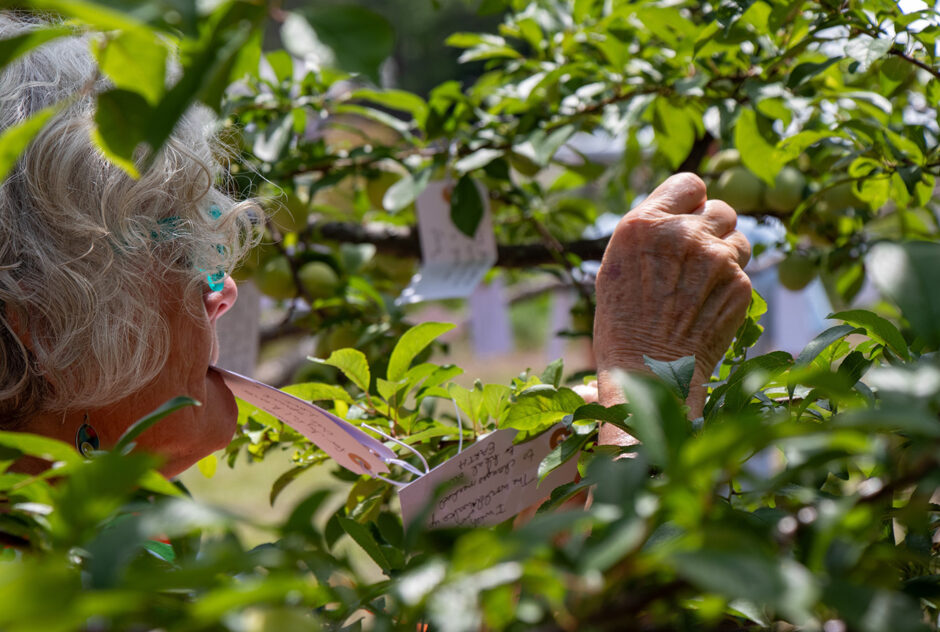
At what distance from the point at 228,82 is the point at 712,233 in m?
0.50

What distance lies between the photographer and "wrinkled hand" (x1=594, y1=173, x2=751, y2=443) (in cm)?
70

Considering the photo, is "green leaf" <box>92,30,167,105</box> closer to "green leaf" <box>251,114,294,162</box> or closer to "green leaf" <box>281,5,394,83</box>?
"green leaf" <box>281,5,394,83</box>

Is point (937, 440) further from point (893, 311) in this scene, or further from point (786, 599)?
point (893, 311)

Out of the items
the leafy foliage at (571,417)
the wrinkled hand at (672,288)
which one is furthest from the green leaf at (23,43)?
the wrinkled hand at (672,288)

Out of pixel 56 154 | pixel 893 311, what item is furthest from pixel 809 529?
pixel 893 311

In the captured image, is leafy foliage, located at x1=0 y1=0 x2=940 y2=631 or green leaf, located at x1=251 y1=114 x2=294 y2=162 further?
green leaf, located at x1=251 y1=114 x2=294 y2=162

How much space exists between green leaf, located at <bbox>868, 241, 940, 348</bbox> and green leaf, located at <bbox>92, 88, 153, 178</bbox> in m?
0.29

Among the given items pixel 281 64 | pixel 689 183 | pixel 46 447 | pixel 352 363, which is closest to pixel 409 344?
pixel 352 363

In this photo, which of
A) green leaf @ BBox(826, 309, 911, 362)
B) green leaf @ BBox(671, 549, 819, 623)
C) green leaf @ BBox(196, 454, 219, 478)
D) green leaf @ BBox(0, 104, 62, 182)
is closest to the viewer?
green leaf @ BBox(671, 549, 819, 623)

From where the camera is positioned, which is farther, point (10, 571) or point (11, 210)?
point (11, 210)

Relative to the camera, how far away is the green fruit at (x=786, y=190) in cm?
116

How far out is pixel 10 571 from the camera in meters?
0.29

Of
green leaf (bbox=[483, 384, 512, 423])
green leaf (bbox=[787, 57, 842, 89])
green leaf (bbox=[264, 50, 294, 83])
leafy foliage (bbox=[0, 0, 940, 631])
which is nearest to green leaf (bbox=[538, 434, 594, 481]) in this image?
leafy foliage (bbox=[0, 0, 940, 631])

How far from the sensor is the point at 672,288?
0.71 meters
